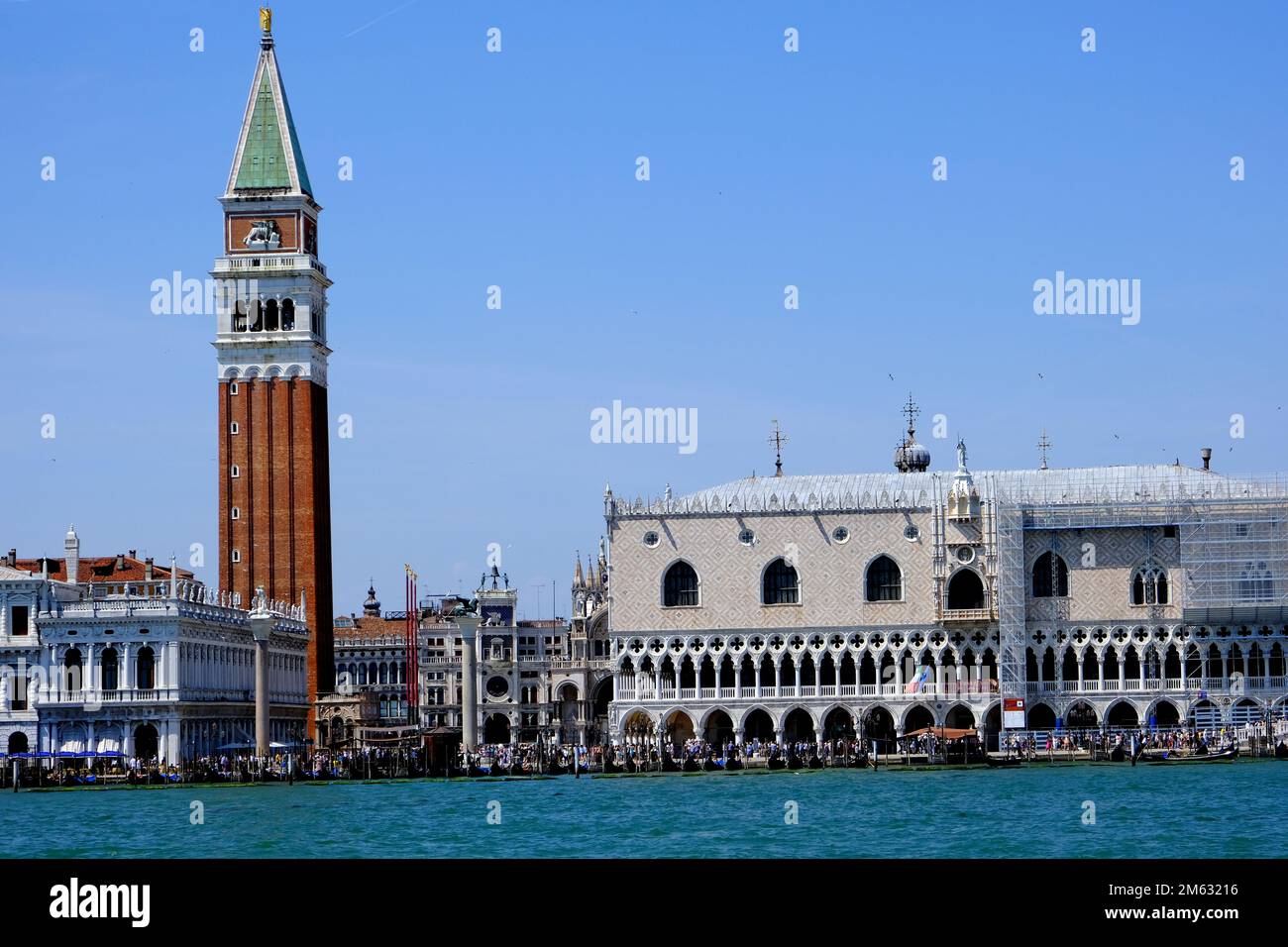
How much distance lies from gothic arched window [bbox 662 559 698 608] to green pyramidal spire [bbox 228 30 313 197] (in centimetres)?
2933

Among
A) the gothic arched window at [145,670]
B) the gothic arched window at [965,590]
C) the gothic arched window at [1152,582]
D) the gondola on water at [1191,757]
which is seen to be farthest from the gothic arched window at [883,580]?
the gothic arched window at [145,670]

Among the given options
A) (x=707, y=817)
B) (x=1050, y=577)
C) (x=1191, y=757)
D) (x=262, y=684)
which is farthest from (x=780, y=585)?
(x=707, y=817)

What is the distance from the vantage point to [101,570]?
9388 cm

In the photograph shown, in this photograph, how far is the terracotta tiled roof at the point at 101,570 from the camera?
9044cm

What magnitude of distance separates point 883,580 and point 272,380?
3150 centimetres

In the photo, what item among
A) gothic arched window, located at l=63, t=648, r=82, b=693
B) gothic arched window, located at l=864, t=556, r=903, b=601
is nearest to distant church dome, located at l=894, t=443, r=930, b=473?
gothic arched window, located at l=864, t=556, r=903, b=601

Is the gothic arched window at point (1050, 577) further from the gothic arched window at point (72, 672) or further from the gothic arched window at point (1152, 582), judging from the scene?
the gothic arched window at point (72, 672)

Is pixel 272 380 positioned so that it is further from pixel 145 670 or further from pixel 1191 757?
pixel 1191 757

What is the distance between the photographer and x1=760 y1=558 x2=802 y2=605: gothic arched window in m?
78.2

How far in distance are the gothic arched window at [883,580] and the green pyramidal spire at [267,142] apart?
115ft
